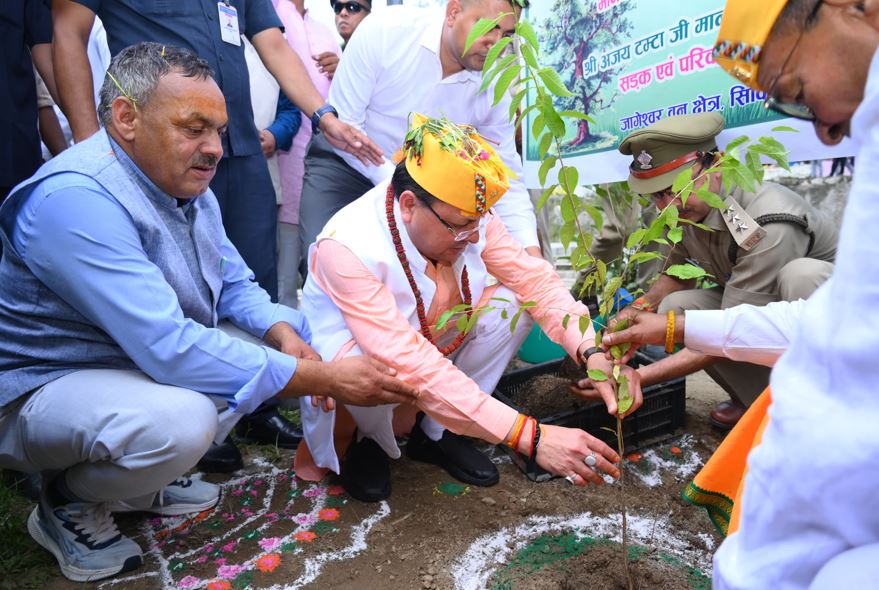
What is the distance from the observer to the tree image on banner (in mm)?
3396

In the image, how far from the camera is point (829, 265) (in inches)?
95.6

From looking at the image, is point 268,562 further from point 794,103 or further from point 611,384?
point 794,103

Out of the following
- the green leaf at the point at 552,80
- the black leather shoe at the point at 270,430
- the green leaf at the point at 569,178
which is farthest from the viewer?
the black leather shoe at the point at 270,430

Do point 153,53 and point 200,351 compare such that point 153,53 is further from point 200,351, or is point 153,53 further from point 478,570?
point 478,570

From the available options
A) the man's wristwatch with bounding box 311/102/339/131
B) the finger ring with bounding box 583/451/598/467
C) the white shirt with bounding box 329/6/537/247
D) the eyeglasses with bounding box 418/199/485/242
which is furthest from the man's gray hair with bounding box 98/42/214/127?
the finger ring with bounding box 583/451/598/467

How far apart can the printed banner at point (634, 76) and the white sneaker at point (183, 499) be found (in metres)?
2.17

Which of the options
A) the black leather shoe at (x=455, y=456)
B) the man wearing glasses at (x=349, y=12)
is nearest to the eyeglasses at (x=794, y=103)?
the black leather shoe at (x=455, y=456)

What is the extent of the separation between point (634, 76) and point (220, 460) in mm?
2757

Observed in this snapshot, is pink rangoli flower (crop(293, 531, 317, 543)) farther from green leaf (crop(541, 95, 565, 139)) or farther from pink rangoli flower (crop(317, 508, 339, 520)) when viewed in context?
green leaf (crop(541, 95, 565, 139))

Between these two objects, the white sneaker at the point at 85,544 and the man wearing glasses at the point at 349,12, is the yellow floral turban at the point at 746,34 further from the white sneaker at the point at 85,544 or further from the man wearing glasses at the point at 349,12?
the man wearing glasses at the point at 349,12

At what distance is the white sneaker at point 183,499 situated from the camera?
238cm

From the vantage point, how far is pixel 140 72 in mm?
1932

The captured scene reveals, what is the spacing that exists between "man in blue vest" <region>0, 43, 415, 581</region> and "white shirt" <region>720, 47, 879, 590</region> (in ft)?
4.64

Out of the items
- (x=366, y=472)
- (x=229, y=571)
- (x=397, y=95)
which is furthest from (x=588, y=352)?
(x=397, y=95)
